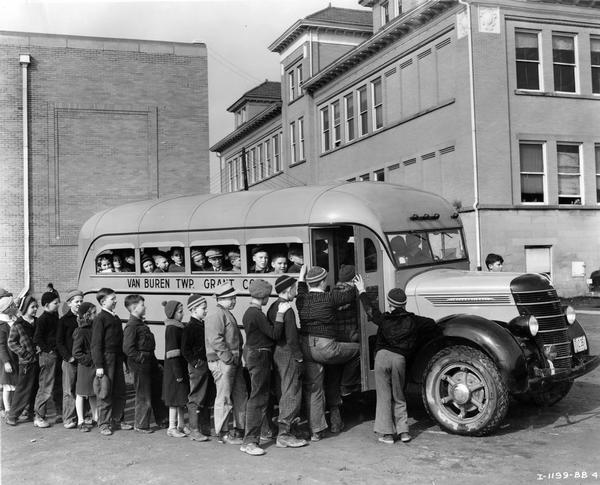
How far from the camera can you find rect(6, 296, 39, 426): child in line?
7809 mm

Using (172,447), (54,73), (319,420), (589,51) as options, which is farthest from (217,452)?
(589,51)

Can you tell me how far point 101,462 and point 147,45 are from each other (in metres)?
17.8

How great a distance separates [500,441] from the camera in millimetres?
6535

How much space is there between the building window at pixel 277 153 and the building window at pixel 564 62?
760 inches

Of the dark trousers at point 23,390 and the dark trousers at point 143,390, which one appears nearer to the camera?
the dark trousers at point 143,390

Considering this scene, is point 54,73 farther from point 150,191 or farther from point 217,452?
point 217,452

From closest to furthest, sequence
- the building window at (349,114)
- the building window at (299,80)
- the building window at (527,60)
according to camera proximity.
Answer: the building window at (527,60) → the building window at (349,114) → the building window at (299,80)

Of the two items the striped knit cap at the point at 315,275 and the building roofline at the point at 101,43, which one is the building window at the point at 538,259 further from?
the striped knit cap at the point at 315,275

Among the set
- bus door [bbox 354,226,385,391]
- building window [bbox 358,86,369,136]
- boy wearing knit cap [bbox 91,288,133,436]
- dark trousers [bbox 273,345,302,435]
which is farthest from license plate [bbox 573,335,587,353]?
building window [bbox 358,86,369,136]

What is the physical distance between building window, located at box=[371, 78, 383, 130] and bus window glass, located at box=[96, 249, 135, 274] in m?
18.5

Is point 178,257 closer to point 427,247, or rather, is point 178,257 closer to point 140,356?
point 140,356

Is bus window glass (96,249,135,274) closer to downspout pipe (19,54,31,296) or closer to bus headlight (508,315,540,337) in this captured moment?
bus headlight (508,315,540,337)

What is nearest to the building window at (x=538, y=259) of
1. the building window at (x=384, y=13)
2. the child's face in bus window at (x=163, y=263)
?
the building window at (x=384, y=13)

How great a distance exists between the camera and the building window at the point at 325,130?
3234 centimetres
